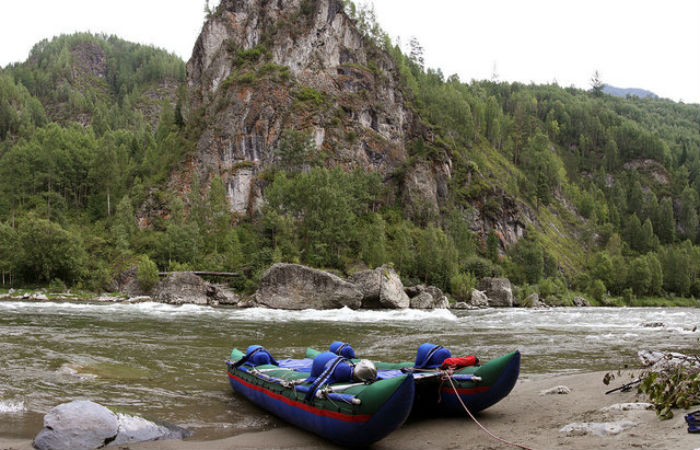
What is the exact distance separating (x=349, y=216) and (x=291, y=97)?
28702 millimetres

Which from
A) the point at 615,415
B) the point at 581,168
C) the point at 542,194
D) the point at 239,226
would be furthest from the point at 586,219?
the point at 615,415

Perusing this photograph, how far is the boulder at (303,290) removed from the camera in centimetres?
4897

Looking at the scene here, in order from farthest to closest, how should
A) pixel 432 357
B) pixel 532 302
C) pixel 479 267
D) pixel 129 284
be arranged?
pixel 479 267 < pixel 532 302 < pixel 129 284 < pixel 432 357

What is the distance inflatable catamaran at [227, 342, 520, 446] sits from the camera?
7559mm

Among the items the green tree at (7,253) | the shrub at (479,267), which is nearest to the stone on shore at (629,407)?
the green tree at (7,253)

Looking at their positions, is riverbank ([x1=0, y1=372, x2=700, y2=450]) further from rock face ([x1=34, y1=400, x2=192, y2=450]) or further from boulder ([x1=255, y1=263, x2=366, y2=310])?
boulder ([x1=255, y1=263, x2=366, y2=310])

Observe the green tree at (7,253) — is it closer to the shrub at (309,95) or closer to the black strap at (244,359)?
the shrub at (309,95)

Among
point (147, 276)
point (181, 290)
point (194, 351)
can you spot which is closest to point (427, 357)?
point (194, 351)

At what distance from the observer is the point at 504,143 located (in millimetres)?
126250

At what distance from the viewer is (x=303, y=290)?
4931cm

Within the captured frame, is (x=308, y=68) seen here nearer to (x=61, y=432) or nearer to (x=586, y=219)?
(x=586, y=219)

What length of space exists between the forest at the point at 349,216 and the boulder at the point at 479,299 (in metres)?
1.61

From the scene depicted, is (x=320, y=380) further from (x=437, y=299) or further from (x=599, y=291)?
(x=599, y=291)

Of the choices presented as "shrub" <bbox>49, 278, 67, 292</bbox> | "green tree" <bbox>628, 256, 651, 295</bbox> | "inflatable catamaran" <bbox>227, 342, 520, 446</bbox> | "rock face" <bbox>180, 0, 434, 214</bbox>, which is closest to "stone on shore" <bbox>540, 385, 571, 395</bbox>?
"inflatable catamaran" <bbox>227, 342, 520, 446</bbox>
